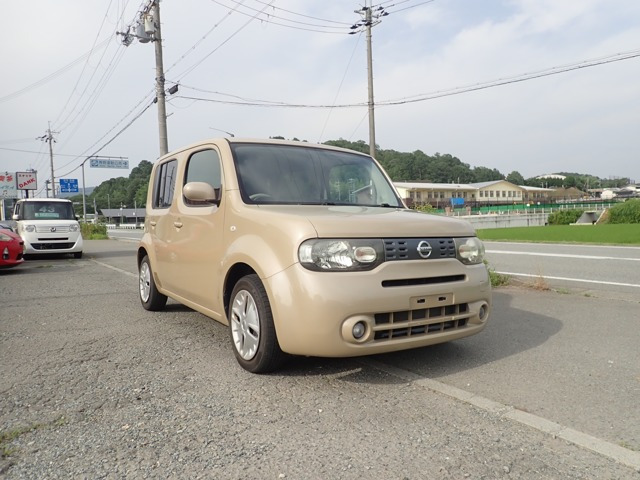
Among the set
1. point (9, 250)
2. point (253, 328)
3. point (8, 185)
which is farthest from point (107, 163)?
point (253, 328)

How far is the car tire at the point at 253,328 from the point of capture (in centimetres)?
327

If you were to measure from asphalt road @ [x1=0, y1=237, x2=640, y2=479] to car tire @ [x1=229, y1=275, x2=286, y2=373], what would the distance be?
126 mm

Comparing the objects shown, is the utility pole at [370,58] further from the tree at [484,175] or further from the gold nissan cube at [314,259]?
the tree at [484,175]

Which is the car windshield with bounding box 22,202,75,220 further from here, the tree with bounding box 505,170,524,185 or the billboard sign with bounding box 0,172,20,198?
the tree with bounding box 505,170,524,185

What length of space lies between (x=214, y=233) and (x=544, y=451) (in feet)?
9.31

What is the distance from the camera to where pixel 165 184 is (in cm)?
536

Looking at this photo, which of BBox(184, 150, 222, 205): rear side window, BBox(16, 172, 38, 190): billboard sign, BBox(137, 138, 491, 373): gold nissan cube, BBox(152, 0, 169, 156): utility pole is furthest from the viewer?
BBox(16, 172, 38, 190): billboard sign

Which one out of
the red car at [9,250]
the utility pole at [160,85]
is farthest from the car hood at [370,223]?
the utility pole at [160,85]

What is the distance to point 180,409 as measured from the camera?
2.90 m

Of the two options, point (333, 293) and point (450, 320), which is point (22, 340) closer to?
point (333, 293)

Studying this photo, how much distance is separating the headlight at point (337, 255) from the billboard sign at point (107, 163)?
4251 cm

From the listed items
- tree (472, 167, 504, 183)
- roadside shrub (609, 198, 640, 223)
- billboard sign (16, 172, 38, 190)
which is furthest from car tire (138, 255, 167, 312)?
tree (472, 167, 504, 183)

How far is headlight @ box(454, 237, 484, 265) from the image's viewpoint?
3.57m

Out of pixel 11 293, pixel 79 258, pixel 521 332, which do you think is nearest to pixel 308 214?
pixel 521 332
